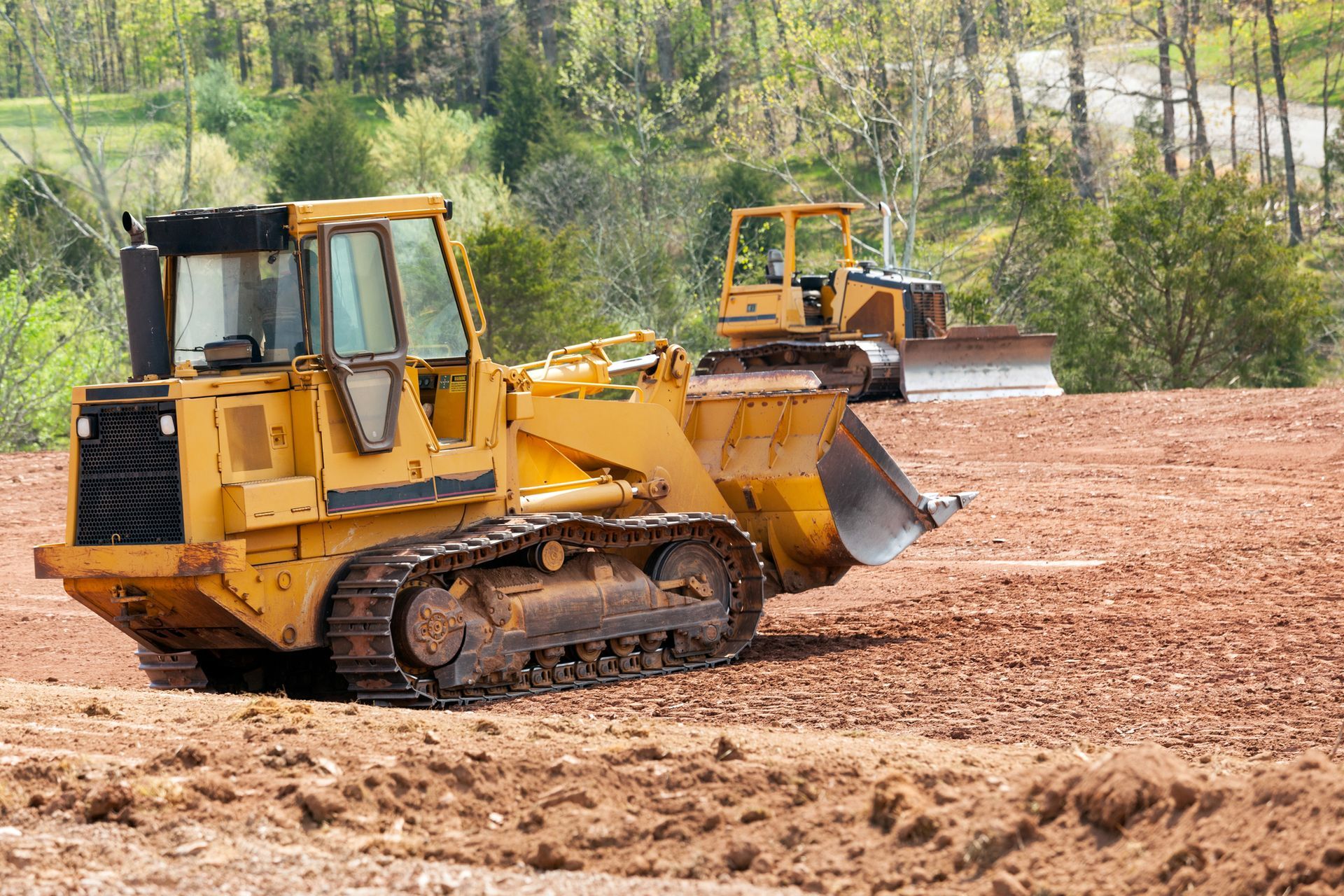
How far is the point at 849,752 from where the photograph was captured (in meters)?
5.99

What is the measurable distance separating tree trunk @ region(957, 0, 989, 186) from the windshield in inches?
1115

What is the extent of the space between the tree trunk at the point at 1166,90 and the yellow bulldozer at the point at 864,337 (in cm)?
2203

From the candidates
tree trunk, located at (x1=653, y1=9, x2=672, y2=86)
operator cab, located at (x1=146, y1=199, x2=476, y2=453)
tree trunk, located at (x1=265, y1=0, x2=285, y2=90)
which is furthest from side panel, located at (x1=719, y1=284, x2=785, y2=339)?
tree trunk, located at (x1=265, y1=0, x2=285, y2=90)

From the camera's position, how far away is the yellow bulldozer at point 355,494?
8.01 meters

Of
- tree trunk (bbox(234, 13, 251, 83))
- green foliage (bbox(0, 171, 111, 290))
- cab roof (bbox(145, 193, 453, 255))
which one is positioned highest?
tree trunk (bbox(234, 13, 251, 83))

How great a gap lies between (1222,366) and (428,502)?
2507cm

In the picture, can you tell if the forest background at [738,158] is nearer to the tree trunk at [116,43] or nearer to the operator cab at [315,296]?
the tree trunk at [116,43]

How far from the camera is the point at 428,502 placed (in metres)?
8.72

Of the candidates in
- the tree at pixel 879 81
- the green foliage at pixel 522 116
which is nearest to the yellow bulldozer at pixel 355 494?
the tree at pixel 879 81

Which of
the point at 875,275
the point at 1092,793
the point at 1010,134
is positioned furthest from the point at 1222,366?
the point at 1092,793

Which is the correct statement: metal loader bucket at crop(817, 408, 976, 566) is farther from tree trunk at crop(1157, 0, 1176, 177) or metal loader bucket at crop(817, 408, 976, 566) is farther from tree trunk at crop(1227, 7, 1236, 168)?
tree trunk at crop(1227, 7, 1236, 168)

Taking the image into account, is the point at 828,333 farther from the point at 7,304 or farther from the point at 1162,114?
the point at 1162,114

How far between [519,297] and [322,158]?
55.3 ft

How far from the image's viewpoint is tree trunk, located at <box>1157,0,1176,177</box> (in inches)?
1779
